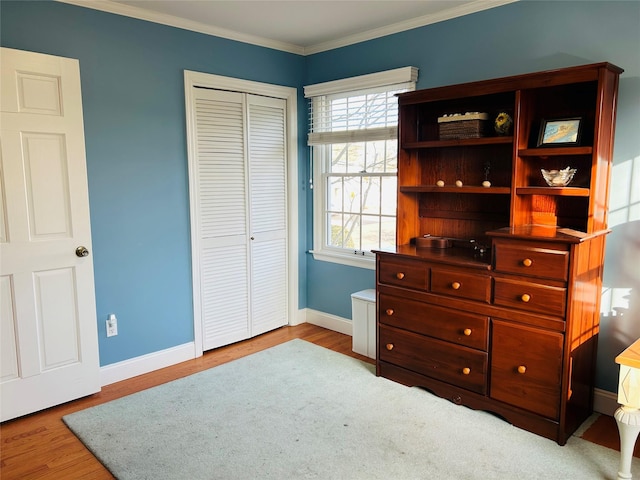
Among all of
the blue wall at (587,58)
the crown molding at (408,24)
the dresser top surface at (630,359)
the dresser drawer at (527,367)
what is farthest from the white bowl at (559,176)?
the crown molding at (408,24)

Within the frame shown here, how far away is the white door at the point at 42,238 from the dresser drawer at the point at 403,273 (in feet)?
6.10

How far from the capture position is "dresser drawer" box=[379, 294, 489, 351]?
2.67 m

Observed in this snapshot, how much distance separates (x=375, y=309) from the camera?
3.31 metres

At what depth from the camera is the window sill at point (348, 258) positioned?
3.88m

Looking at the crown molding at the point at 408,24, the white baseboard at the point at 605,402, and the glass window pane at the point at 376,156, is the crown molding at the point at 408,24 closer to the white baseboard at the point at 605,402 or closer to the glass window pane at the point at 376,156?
the glass window pane at the point at 376,156

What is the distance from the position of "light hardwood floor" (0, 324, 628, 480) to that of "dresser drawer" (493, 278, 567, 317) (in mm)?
774

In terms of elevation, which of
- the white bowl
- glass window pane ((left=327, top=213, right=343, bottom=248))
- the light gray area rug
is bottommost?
the light gray area rug

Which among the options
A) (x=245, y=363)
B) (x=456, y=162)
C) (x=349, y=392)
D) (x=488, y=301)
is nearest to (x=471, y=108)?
(x=456, y=162)

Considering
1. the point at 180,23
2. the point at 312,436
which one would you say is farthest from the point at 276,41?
the point at 312,436

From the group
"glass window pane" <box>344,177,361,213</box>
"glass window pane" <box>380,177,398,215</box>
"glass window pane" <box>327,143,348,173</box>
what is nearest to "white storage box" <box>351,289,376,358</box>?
"glass window pane" <box>380,177,398,215</box>

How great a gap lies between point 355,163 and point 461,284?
162 centimetres

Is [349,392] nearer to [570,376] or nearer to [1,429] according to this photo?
[570,376]

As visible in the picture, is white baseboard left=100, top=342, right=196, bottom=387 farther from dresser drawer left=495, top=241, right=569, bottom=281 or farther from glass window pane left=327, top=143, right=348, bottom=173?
dresser drawer left=495, top=241, right=569, bottom=281

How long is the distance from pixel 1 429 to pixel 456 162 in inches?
126
